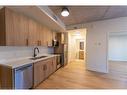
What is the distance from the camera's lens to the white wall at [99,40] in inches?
186

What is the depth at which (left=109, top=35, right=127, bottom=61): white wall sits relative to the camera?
8641 mm

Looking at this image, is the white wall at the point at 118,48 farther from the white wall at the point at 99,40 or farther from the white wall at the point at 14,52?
the white wall at the point at 14,52

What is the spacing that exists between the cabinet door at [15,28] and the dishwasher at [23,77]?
0.64 m

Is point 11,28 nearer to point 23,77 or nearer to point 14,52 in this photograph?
point 14,52

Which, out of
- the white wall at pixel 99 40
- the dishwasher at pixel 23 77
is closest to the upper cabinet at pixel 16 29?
the dishwasher at pixel 23 77

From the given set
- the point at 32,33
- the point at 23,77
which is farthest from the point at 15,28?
the point at 23,77

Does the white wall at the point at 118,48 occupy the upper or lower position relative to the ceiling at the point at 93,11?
lower

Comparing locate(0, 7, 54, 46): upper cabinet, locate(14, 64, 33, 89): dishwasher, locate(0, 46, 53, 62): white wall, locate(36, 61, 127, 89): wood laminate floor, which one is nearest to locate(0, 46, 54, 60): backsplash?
locate(0, 46, 53, 62): white wall

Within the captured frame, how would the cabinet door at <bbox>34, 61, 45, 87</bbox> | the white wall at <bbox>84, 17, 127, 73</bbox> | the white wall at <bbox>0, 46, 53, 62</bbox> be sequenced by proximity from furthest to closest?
the white wall at <bbox>84, 17, 127, 73</bbox> < the cabinet door at <bbox>34, 61, 45, 87</bbox> < the white wall at <bbox>0, 46, 53, 62</bbox>

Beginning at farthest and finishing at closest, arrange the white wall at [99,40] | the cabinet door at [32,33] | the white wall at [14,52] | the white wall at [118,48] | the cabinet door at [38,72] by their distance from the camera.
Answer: the white wall at [118,48]
the white wall at [99,40]
the cabinet door at [32,33]
the cabinet door at [38,72]
the white wall at [14,52]

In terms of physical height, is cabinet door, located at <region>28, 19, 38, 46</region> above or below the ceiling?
below

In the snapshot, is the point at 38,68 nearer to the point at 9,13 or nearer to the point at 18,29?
the point at 18,29

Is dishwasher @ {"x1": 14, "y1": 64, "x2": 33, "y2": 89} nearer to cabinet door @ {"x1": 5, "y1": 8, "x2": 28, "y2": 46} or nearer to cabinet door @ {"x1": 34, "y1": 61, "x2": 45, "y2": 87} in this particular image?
cabinet door @ {"x1": 34, "y1": 61, "x2": 45, "y2": 87}

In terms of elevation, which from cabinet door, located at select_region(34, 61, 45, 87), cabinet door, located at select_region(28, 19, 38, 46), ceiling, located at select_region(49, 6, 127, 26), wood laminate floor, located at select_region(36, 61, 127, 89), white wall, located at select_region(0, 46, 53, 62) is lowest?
wood laminate floor, located at select_region(36, 61, 127, 89)
